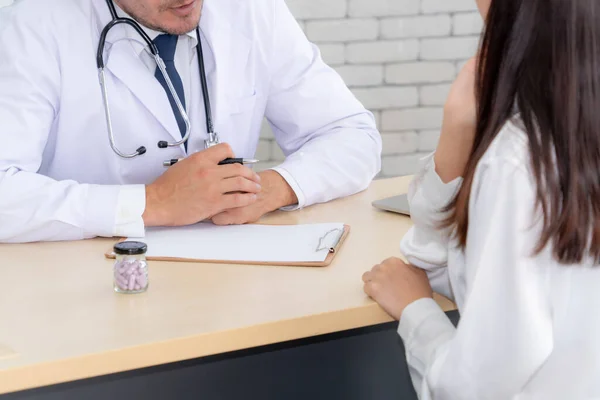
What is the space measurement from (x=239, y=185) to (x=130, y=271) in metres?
0.38

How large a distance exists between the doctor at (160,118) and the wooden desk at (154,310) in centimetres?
10

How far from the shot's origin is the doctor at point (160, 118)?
Result: 1429 mm

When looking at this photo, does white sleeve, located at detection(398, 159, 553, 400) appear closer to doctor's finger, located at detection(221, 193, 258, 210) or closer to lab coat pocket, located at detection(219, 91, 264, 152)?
doctor's finger, located at detection(221, 193, 258, 210)

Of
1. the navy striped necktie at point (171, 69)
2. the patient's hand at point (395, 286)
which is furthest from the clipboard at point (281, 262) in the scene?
the navy striped necktie at point (171, 69)

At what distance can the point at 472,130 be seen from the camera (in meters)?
1.00

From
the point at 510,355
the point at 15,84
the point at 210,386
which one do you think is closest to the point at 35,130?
the point at 15,84

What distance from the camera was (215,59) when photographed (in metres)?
1.71

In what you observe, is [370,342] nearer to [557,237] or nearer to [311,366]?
[311,366]

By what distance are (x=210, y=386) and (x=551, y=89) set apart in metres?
0.73

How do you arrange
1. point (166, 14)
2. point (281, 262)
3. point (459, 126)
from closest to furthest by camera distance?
1. point (459, 126)
2. point (281, 262)
3. point (166, 14)

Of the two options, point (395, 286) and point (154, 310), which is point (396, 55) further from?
point (154, 310)

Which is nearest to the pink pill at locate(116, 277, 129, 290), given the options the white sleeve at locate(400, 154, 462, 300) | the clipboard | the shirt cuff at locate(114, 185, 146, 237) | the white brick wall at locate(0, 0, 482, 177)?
the clipboard

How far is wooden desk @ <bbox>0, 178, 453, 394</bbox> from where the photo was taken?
955 millimetres

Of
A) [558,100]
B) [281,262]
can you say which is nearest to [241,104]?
[281,262]
